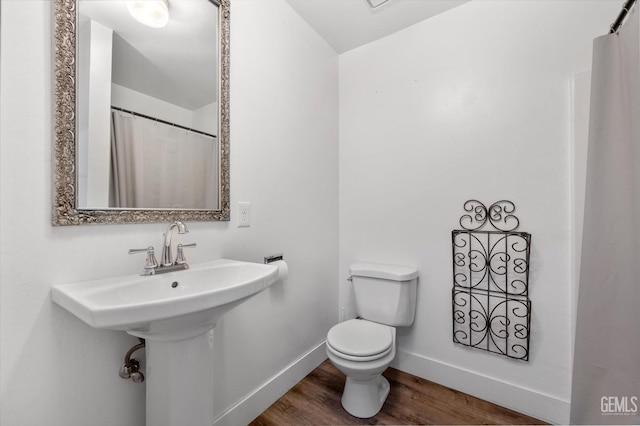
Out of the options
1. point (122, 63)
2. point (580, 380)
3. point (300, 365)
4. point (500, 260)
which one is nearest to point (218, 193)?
point (122, 63)

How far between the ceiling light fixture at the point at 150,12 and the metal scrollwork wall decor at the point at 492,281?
1770 mm

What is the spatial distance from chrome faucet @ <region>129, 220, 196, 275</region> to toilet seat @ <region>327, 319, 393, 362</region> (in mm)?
849

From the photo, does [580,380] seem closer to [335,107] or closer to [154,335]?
[154,335]

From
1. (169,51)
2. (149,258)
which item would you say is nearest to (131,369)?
(149,258)

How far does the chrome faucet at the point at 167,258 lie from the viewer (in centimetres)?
101

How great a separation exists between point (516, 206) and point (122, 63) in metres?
1.94

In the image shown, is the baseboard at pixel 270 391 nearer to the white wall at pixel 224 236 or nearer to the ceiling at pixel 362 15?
the white wall at pixel 224 236

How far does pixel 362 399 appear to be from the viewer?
1.47 metres

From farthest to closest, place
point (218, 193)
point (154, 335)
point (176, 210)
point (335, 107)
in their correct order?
point (335, 107)
point (218, 193)
point (176, 210)
point (154, 335)

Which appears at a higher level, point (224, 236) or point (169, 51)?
point (169, 51)

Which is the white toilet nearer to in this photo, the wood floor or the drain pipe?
the wood floor

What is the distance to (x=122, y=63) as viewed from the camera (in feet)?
3.39

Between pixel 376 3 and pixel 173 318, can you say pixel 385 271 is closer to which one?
pixel 173 318

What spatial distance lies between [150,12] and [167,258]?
3.18 feet
